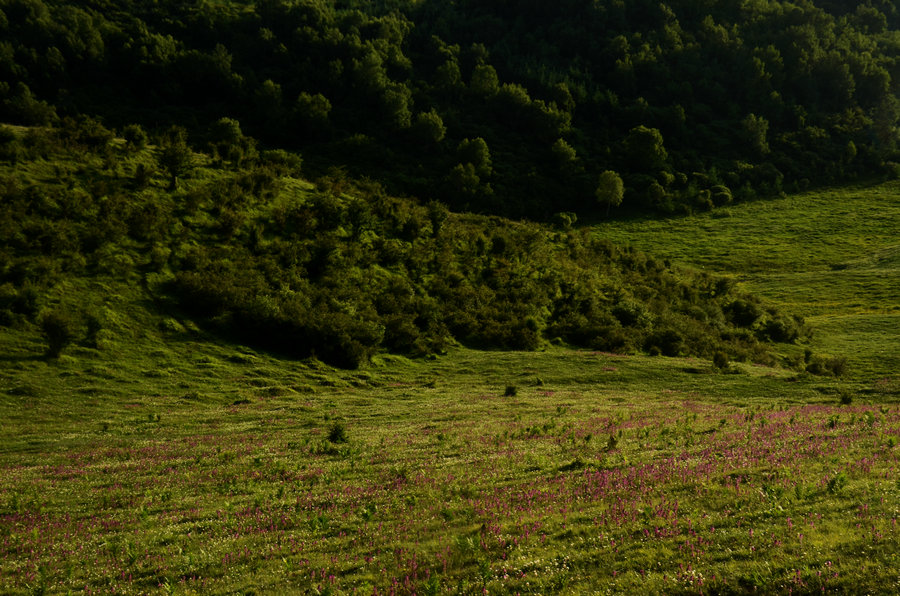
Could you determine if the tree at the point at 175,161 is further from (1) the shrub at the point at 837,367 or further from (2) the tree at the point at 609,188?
(2) the tree at the point at 609,188

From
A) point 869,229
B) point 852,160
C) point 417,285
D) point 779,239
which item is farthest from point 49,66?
point 852,160

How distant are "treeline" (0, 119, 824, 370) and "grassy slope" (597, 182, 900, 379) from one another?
29.4 feet

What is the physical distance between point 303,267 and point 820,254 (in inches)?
4474

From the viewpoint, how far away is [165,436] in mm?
22875

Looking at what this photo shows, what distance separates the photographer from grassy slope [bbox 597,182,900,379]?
6100cm

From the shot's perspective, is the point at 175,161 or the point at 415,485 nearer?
the point at 415,485

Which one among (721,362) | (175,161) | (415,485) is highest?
(175,161)

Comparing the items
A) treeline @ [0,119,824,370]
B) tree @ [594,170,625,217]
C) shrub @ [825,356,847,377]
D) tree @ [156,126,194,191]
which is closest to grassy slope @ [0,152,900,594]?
treeline @ [0,119,824,370]

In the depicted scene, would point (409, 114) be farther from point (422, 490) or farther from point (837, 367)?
point (422, 490)

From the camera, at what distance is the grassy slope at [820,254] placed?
61000mm

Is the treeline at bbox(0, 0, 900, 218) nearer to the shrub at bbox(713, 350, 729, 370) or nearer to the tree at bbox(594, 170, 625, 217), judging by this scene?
the tree at bbox(594, 170, 625, 217)

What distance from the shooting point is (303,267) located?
→ 4884 cm

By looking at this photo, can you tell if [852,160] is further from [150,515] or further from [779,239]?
[150,515]

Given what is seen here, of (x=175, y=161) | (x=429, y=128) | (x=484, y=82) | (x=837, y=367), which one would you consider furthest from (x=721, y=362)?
(x=484, y=82)
